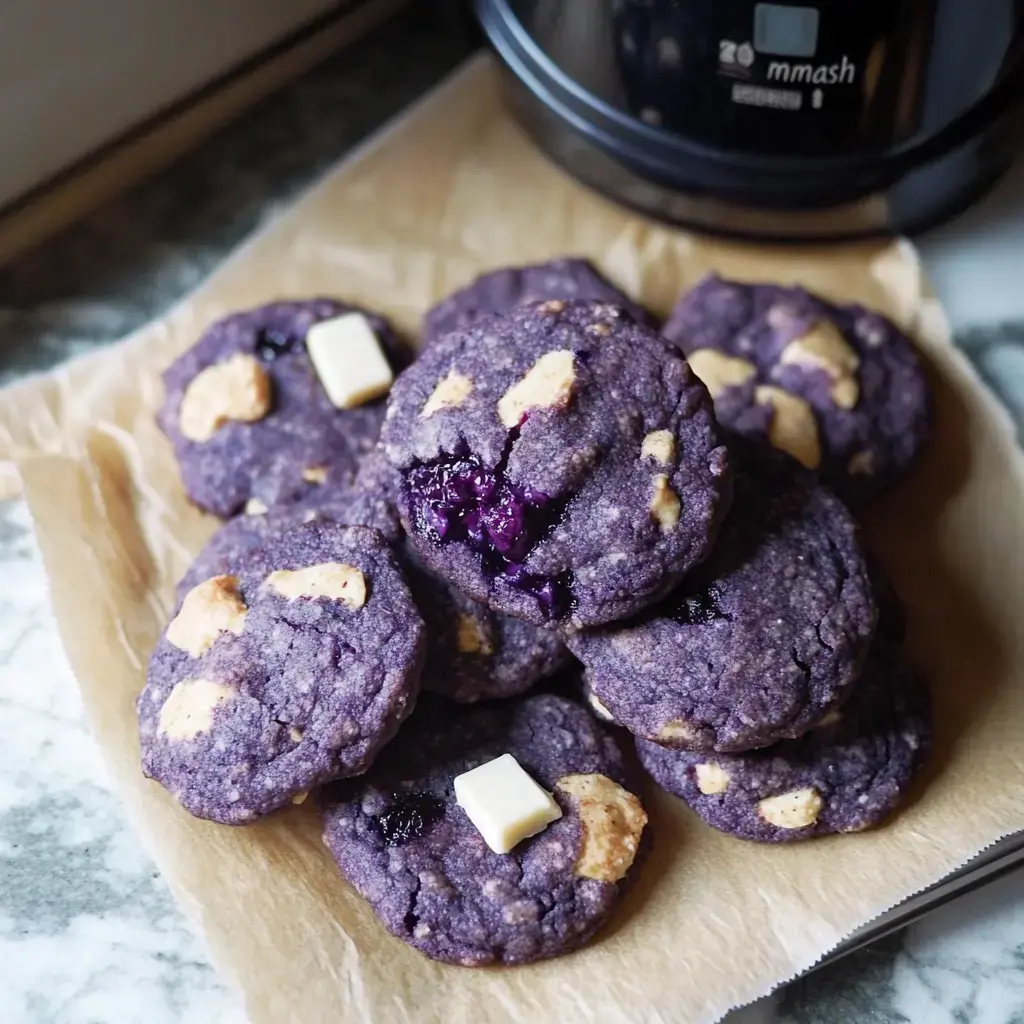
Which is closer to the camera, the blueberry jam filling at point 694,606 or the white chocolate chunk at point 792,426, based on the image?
the blueberry jam filling at point 694,606

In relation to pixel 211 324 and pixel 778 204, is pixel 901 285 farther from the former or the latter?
pixel 211 324

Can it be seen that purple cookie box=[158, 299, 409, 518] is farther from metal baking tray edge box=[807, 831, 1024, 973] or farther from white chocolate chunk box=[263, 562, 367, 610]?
metal baking tray edge box=[807, 831, 1024, 973]

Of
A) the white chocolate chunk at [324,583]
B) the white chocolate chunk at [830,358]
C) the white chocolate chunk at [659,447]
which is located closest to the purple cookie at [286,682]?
the white chocolate chunk at [324,583]

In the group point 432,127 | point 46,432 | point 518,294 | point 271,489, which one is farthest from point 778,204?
point 46,432

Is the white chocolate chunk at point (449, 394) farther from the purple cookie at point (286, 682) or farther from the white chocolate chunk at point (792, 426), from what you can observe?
the white chocolate chunk at point (792, 426)

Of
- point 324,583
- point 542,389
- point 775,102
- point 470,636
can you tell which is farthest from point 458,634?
point 775,102

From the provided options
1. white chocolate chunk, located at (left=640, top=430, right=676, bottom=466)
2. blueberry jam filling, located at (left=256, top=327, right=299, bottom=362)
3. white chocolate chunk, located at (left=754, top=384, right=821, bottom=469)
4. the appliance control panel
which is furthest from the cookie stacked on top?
the appliance control panel

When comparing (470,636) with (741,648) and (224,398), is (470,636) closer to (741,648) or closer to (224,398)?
(741,648)

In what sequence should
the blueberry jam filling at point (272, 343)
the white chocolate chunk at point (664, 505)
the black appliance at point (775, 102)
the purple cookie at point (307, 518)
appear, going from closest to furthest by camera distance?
the white chocolate chunk at point (664, 505)
the purple cookie at point (307, 518)
the black appliance at point (775, 102)
the blueberry jam filling at point (272, 343)
